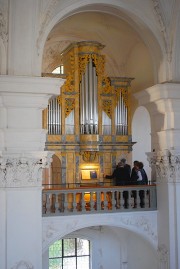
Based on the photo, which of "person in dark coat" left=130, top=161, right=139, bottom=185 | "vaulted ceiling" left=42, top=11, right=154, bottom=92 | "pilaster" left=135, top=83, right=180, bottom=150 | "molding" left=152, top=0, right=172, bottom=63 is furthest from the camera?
"vaulted ceiling" left=42, top=11, right=154, bottom=92

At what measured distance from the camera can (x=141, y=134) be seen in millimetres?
16703

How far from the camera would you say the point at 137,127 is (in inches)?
656

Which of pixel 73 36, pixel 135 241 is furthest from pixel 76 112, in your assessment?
pixel 135 241

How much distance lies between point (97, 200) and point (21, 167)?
249 cm

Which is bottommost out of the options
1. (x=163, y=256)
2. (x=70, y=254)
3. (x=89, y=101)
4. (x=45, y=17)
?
(x=70, y=254)

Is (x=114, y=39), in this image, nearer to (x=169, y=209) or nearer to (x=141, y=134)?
(x=141, y=134)

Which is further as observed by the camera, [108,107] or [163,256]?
[108,107]

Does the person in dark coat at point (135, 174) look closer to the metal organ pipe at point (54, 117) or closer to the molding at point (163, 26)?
the metal organ pipe at point (54, 117)

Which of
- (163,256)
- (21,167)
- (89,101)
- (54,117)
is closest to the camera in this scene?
(21,167)

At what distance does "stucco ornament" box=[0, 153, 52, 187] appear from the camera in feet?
34.8

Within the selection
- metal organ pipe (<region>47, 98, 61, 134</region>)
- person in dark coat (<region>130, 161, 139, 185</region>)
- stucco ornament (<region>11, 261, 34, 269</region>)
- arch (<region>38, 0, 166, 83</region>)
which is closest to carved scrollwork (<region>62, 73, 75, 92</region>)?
metal organ pipe (<region>47, 98, 61, 134</region>)

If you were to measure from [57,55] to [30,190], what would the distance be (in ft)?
27.6

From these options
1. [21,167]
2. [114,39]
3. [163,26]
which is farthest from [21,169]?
[114,39]

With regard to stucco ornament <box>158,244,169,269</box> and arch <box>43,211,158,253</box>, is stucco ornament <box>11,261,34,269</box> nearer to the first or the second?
arch <box>43,211,158,253</box>
